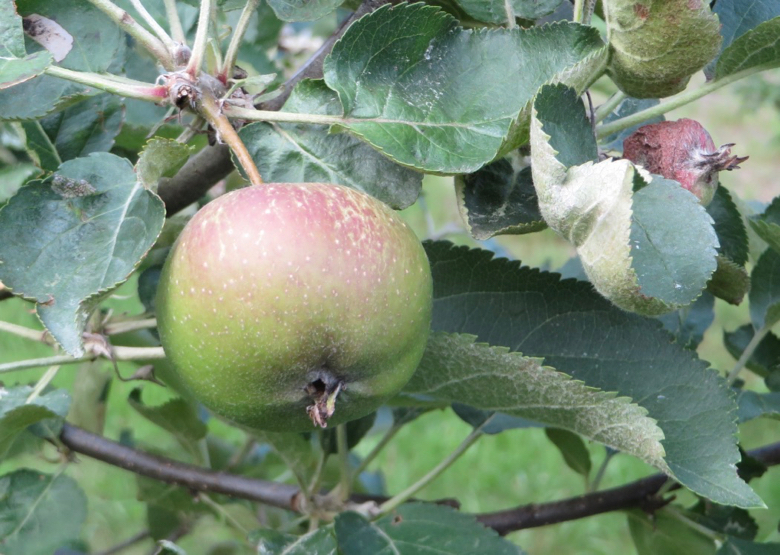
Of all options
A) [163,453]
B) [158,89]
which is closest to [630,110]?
[158,89]

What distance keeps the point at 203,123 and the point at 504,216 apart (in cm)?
33

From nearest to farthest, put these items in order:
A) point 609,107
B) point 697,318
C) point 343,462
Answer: point 609,107 < point 343,462 < point 697,318

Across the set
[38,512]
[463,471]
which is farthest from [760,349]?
[463,471]

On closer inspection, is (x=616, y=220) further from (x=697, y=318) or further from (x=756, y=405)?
Result: (x=697, y=318)

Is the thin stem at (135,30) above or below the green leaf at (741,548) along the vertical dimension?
above

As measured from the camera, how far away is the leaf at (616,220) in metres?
0.64

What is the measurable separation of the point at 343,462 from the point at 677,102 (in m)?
0.61

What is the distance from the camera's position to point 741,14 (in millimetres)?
886

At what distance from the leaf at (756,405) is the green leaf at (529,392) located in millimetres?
266

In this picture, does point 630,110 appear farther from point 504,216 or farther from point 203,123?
point 203,123

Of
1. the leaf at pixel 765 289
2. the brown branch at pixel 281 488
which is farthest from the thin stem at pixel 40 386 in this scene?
the leaf at pixel 765 289

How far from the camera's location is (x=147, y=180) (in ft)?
2.53

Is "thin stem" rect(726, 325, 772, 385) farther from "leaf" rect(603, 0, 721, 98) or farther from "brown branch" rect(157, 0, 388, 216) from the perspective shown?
"brown branch" rect(157, 0, 388, 216)

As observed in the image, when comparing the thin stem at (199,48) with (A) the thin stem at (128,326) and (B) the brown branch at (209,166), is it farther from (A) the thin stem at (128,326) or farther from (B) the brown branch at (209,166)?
(A) the thin stem at (128,326)
